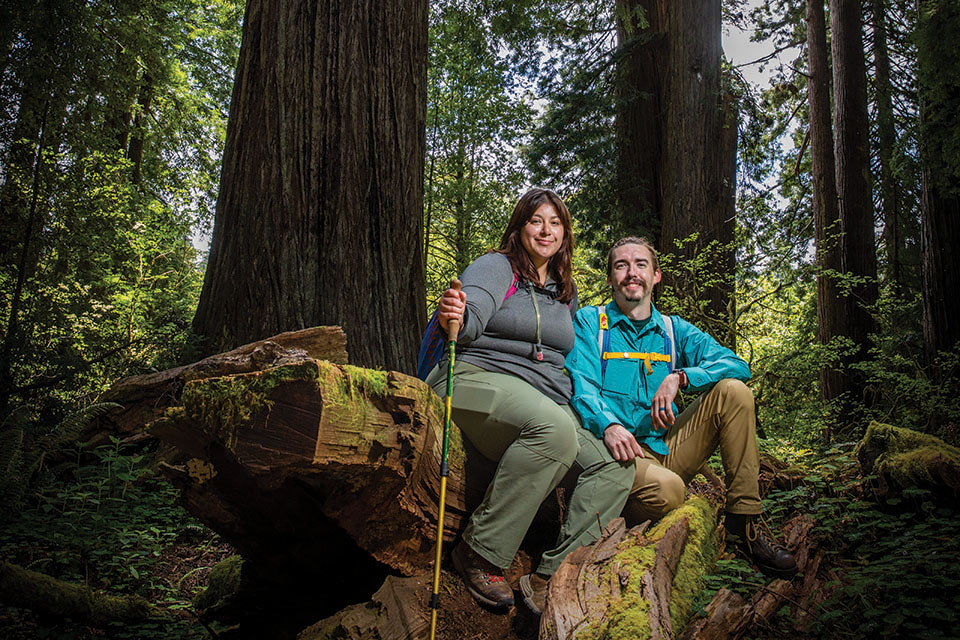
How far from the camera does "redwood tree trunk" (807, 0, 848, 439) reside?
7.68 m

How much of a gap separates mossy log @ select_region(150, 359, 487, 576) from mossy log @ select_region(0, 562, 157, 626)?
2.10 ft

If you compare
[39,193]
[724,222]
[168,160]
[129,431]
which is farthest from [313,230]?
[168,160]

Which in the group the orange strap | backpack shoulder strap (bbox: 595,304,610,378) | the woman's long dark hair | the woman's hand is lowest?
the orange strap

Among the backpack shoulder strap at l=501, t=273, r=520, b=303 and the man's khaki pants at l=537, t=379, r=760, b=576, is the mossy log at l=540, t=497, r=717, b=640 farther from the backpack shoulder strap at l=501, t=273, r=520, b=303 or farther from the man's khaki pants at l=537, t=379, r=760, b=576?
the backpack shoulder strap at l=501, t=273, r=520, b=303

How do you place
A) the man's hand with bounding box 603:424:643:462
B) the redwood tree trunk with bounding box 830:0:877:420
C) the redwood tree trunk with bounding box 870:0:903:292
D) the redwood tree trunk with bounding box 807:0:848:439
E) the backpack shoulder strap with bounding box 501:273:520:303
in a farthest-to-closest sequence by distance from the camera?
the redwood tree trunk with bounding box 870:0:903:292 < the redwood tree trunk with bounding box 830:0:877:420 < the redwood tree trunk with bounding box 807:0:848:439 < the backpack shoulder strap with bounding box 501:273:520:303 < the man's hand with bounding box 603:424:643:462

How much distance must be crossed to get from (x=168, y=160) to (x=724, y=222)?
10.2 metres

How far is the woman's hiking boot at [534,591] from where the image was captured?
2.52 meters

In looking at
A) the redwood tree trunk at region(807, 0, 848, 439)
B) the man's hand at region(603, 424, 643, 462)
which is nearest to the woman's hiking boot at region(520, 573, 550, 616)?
the man's hand at region(603, 424, 643, 462)

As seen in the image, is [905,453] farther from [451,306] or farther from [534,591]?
[451,306]

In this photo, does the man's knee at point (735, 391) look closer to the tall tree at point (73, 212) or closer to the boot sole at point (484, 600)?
the boot sole at point (484, 600)

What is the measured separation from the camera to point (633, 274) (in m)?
3.40

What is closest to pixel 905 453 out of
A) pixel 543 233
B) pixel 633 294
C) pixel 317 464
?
pixel 633 294

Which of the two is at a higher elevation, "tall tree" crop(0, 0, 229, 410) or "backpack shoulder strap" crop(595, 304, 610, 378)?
"tall tree" crop(0, 0, 229, 410)

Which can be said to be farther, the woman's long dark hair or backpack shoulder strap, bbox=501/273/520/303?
the woman's long dark hair
